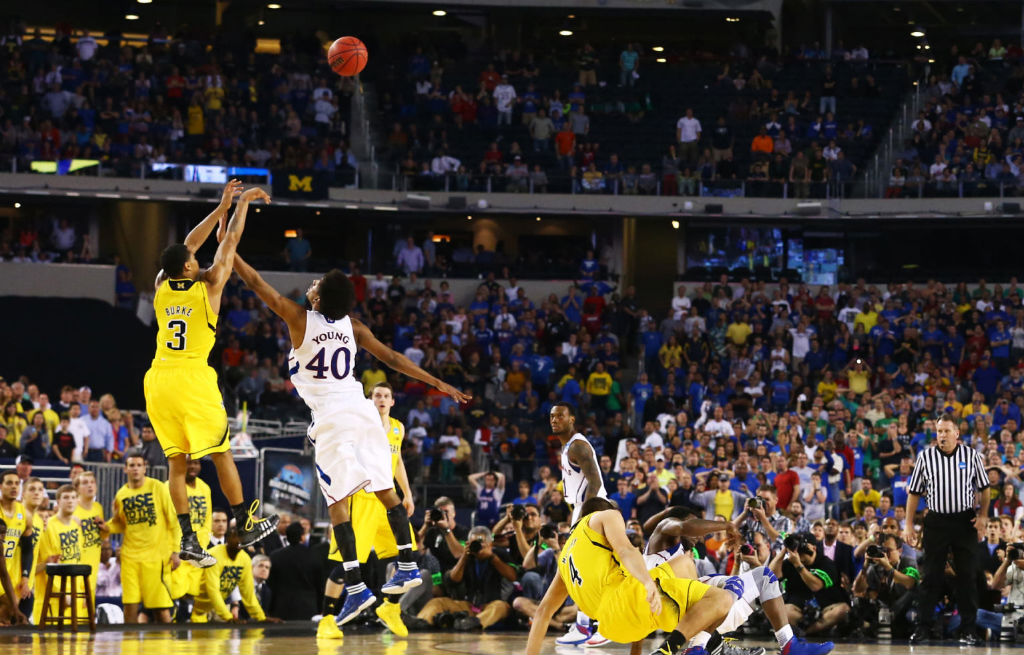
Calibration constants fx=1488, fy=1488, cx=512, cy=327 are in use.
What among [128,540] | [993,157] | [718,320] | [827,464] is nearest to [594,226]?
[718,320]

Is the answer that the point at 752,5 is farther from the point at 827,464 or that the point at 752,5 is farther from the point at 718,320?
the point at 827,464

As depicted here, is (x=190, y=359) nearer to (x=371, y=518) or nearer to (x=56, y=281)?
(x=371, y=518)

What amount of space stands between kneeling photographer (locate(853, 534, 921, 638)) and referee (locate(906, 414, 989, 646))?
0.95 m

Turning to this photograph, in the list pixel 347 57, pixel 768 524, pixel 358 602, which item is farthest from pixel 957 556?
pixel 347 57

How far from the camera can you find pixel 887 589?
1653cm

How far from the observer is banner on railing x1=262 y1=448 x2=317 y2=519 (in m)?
20.6

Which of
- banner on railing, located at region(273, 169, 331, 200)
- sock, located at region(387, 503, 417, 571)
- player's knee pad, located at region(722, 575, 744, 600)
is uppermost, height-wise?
banner on railing, located at region(273, 169, 331, 200)

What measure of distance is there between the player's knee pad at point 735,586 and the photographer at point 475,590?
19.2 feet

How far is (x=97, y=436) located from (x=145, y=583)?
5.93m

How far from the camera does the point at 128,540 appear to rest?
16.0 metres

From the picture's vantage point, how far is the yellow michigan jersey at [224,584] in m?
16.6

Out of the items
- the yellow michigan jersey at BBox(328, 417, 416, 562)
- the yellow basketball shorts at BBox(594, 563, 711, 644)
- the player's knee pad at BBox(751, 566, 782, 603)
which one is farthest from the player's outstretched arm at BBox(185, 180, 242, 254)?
the player's knee pad at BBox(751, 566, 782, 603)

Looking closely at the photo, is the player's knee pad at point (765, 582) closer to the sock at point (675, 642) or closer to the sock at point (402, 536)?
the sock at point (675, 642)

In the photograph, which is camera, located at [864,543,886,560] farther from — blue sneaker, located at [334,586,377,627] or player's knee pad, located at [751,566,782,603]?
blue sneaker, located at [334,586,377,627]
